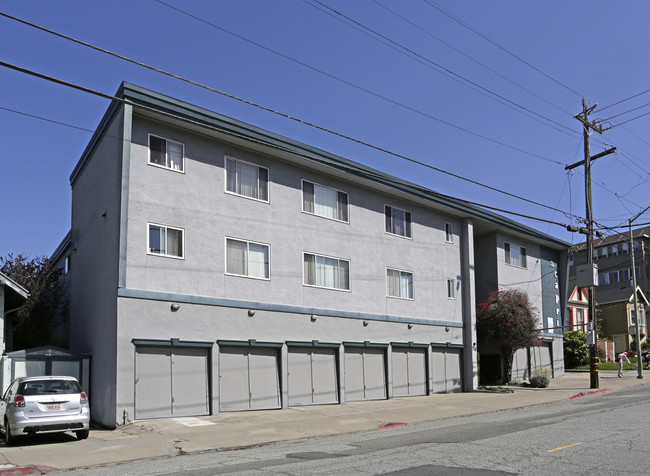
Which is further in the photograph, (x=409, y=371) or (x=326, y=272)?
(x=409, y=371)

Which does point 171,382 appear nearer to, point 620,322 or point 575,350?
point 575,350

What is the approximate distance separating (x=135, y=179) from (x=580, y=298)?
44211mm

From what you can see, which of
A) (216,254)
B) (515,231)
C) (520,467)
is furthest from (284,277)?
(515,231)

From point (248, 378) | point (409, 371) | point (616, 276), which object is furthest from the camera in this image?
point (616, 276)

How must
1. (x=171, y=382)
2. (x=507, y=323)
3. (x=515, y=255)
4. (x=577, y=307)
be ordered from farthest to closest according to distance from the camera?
(x=577, y=307) → (x=515, y=255) → (x=507, y=323) → (x=171, y=382)

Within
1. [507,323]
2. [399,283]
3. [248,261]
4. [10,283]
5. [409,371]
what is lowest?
[409,371]

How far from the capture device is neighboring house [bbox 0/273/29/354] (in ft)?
66.0

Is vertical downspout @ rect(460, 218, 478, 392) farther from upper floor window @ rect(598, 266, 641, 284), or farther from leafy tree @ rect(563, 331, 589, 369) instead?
upper floor window @ rect(598, 266, 641, 284)

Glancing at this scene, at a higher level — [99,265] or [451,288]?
[99,265]

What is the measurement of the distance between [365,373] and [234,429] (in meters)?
9.64

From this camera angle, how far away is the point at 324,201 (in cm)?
2555

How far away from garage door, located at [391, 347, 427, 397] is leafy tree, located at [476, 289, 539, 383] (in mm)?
5062

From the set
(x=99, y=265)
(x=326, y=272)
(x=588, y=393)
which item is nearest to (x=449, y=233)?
(x=326, y=272)

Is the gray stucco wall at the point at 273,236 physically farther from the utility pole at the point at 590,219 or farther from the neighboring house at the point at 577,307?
the neighboring house at the point at 577,307
